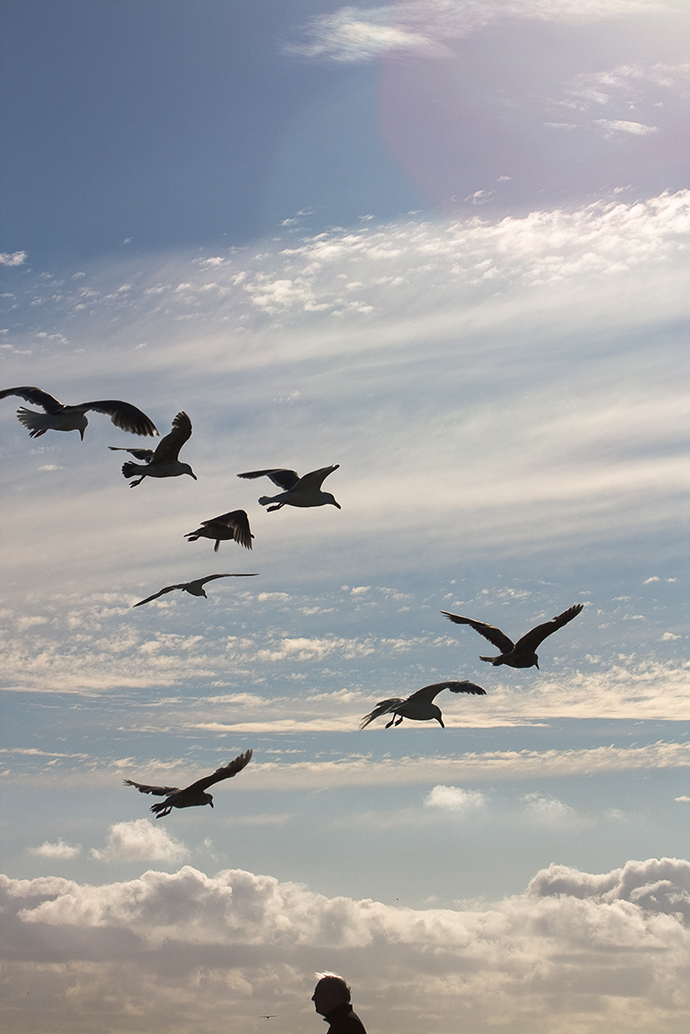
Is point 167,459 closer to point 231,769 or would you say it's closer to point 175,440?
point 175,440

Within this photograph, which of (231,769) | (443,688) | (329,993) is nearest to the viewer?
(329,993)

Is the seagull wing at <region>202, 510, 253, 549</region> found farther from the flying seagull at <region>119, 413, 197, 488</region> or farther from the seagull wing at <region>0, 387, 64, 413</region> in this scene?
the seagull wing at <region>0, 387, 64, 413</region>

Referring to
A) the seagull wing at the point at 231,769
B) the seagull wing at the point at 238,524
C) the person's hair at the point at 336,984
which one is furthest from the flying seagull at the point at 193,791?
the person's hair at the point at 336,984

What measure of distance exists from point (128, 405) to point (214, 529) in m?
4.37

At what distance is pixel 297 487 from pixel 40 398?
7.95 meters

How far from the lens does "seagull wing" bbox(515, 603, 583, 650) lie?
26.2 meters

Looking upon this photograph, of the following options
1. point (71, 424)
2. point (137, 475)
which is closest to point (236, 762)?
point (137, 475)

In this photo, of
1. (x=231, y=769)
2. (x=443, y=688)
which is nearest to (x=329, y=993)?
(x=231, y=769)

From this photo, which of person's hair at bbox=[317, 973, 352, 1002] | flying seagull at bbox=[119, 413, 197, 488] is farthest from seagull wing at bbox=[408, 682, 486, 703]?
person's hair at bbox=[317, 973, 352, 1002]

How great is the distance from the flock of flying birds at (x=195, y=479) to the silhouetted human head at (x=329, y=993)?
634 inches

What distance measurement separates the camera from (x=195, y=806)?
2909cm

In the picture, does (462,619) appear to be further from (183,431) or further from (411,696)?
(183,431)

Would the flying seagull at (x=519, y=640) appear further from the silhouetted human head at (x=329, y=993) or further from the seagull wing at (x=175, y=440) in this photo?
the silhouetted human head at (x=329, y=993)

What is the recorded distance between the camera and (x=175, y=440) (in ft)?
96.3
